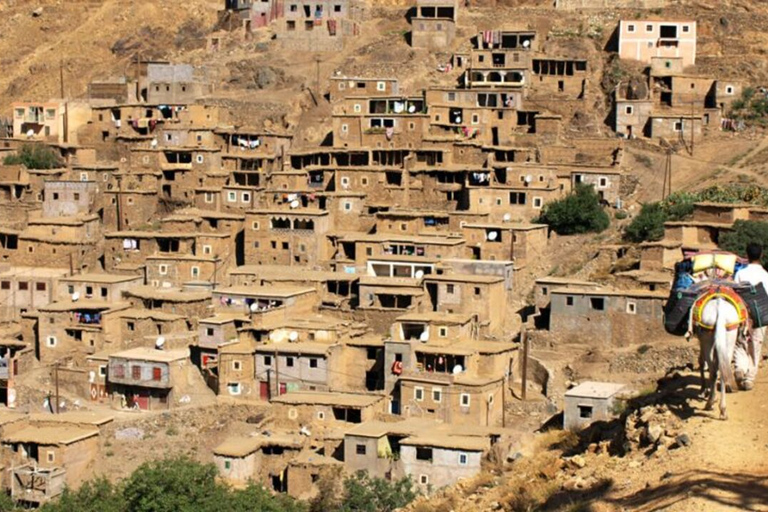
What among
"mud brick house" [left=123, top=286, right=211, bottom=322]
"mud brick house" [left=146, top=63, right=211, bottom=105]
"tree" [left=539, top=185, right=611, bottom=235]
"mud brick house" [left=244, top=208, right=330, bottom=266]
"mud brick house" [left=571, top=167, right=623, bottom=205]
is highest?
"mud brick house" [left=146, top=63, right=211, bottom=105]

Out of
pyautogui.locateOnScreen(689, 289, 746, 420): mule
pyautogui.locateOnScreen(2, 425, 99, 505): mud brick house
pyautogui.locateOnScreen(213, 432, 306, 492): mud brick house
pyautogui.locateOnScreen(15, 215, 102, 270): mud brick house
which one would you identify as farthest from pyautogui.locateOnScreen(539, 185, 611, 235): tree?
pyautogui.locateOnScreen(689, 289, 746, 420): mule

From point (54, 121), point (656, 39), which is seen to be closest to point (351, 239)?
point (54, 121)

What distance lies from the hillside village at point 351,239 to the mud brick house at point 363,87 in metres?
0.08

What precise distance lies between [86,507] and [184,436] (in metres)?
3.94

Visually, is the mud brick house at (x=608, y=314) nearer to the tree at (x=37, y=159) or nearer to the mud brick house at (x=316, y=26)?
the tree at (x=37, y=159)

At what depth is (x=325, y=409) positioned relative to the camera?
29172 millimetres

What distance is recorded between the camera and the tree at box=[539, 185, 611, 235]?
3619 centimetres

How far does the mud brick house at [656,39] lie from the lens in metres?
46.0

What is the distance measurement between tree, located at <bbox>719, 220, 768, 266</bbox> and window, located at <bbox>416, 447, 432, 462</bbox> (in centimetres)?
892

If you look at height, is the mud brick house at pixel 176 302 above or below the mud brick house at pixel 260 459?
above

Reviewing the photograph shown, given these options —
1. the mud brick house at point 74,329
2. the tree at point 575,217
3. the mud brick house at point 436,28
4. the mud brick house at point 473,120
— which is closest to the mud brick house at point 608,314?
the tree at point 575,217

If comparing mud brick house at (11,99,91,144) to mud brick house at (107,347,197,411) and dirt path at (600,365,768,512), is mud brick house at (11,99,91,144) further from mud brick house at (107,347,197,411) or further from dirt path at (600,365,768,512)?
dirt path at (600,365,768,512)

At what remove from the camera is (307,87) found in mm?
47094

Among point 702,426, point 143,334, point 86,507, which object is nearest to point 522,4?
point 143,334
